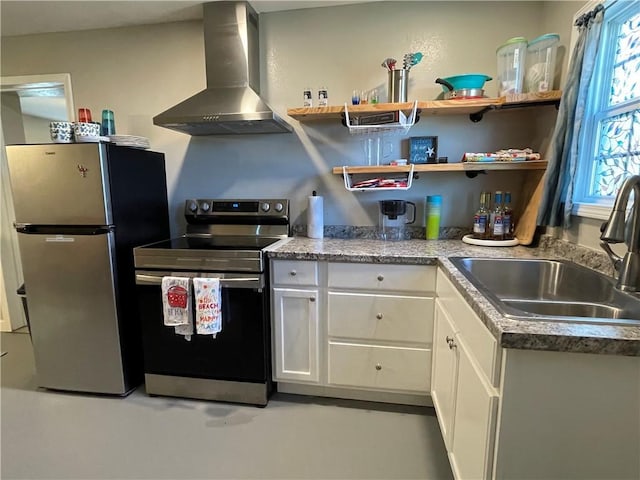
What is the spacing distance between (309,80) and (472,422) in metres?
2.14

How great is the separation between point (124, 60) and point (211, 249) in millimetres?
1709

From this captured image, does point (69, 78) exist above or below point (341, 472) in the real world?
above

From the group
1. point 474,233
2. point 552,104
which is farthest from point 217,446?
point 552,104

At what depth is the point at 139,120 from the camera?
2561 mm

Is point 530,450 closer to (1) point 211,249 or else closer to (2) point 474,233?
(2) point 474,233

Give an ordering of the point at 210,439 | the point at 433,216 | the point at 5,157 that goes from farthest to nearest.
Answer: the point at 5,157 → the point at 433,216 → the point at 210,439

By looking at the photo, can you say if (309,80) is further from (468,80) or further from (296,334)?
(296,334)

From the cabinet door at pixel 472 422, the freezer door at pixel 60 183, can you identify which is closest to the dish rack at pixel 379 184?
the cabinet door at pixel 472 422

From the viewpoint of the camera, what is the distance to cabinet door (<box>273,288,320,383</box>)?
1.93 m

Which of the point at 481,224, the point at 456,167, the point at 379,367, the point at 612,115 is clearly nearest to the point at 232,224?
the point at 379,367

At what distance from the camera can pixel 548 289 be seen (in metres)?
1.56

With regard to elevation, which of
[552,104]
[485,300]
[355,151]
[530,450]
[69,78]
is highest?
[69,78]

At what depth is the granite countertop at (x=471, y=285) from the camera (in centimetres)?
81

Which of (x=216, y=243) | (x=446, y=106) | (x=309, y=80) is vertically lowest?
(x=216, y=243)
